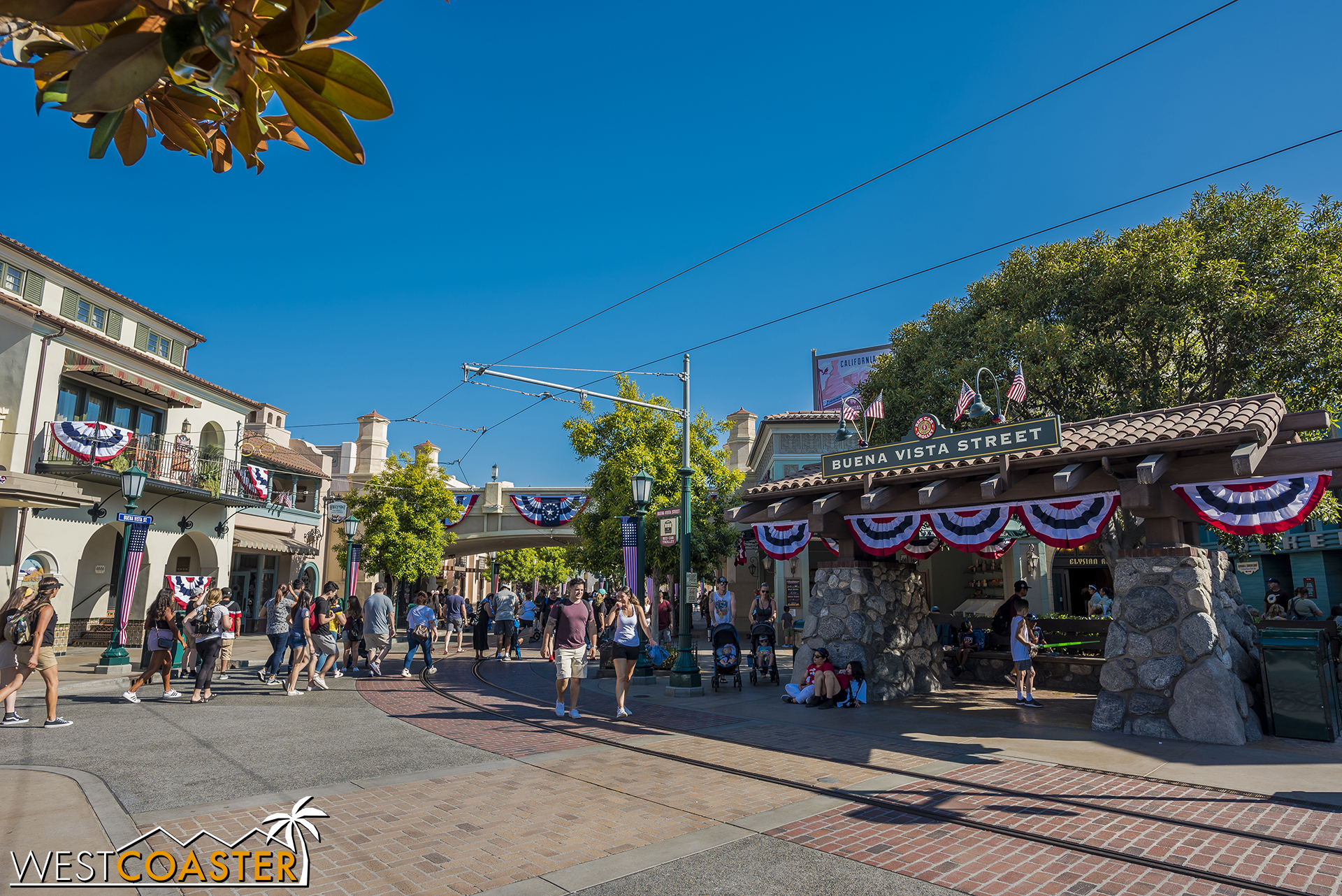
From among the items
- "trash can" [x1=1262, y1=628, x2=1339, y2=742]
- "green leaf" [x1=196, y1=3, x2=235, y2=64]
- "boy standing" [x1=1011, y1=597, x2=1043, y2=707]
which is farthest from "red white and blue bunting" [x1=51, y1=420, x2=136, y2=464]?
"trash can" [x1=1262, y1=628, x2=1339, y2=742]

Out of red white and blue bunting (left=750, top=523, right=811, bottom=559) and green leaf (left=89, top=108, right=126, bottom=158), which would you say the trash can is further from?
green leaf (left=89, top=108, right=126, bottom=158)

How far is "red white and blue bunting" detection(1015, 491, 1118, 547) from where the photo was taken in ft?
31.6

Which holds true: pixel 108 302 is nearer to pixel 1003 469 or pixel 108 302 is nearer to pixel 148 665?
pixel 148 665

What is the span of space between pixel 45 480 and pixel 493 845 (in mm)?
17365

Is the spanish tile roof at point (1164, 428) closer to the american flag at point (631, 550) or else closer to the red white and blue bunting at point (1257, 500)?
the red white and blue bunting at point (1257, 500)

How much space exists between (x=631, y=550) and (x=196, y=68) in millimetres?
15236

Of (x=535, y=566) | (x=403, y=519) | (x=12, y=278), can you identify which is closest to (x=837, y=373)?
(x=403, y=519)

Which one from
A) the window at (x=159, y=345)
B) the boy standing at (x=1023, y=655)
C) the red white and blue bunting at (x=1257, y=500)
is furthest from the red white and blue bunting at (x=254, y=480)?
the red white and blue bunting at (x=1257, y=500)

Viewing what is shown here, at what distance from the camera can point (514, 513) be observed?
33594 millimetres

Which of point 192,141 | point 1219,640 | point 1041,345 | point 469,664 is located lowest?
point 469,664

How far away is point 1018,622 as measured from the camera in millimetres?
11445

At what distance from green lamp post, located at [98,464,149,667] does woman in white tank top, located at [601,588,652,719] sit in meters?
10.3

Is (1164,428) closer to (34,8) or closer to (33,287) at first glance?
(34,8)

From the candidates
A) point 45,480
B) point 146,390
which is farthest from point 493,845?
point 146,390
